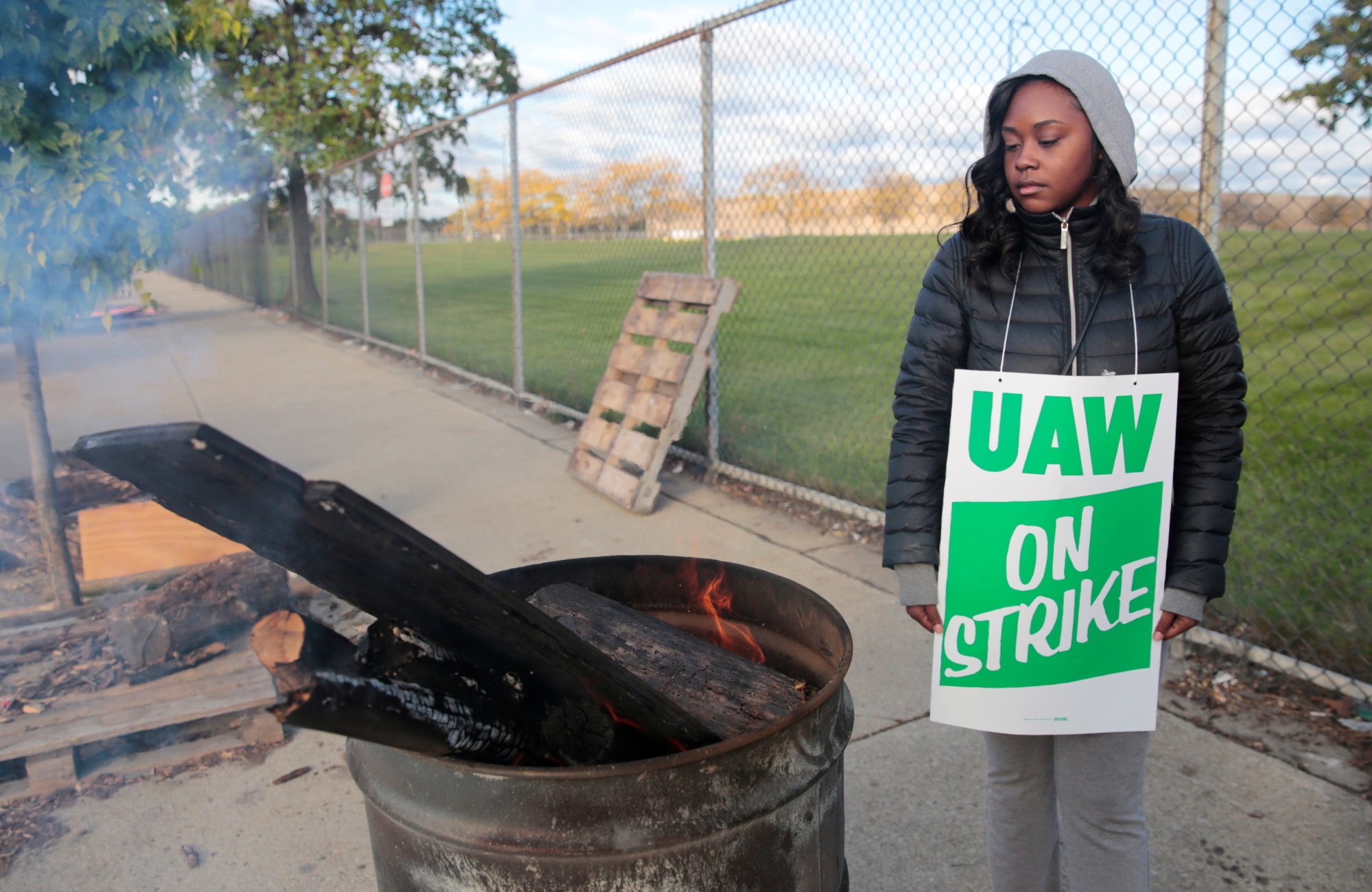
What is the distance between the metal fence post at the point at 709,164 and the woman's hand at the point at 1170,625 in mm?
3842

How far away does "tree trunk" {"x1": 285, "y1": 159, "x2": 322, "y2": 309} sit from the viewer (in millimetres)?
16578

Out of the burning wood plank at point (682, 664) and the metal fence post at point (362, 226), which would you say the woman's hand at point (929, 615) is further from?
the metal fence post at point (362, 226)

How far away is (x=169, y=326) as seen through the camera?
55.0 ft

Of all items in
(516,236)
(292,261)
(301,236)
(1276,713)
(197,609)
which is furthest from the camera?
(292,261)

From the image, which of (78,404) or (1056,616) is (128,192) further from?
(78,404)

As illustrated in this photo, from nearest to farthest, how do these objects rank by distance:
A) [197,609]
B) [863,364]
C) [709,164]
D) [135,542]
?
1. [197,609]
2. [135,542]
3. [709,164]
4. [863,364]

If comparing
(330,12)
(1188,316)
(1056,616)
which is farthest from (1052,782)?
(330,12)

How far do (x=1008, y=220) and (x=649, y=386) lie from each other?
3.92 meters

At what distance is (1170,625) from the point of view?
72.0 inches

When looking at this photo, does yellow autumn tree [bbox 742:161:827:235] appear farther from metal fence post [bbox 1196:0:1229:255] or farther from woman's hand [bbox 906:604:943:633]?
woman's hand [bbox 906:604:943:633]

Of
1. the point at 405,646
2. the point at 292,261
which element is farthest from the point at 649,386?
the point at 292,261

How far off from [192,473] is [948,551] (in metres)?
1.32

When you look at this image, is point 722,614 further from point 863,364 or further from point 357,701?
point 863,364

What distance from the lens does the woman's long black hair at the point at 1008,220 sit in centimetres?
173
